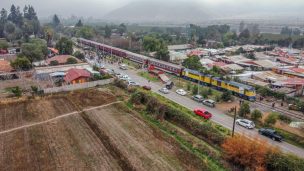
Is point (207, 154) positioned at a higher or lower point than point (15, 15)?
lower

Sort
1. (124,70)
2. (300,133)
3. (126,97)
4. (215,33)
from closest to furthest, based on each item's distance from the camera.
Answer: (300,133) < (126,97) < (124,70) < (215,33)

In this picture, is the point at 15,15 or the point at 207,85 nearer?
the point at 207,85

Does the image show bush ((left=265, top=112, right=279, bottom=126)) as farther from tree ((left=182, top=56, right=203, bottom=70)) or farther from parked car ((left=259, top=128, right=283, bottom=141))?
tree ((left=182, top=56, right=203, bottom=70))

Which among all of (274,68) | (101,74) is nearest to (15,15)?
(101,74)

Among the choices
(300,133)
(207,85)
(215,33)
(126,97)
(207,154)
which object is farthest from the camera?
(215,33)

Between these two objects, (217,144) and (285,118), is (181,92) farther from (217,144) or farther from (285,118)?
(217,144)

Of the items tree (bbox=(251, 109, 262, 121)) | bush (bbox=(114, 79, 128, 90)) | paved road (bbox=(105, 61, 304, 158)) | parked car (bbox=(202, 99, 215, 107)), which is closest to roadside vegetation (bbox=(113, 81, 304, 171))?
paved road (bbox=(105, 61, 304, 158))

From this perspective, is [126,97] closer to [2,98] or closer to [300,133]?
[2,98]

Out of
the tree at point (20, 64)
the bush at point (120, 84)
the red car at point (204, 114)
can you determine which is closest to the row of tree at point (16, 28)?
the tree at point (20, 64)
